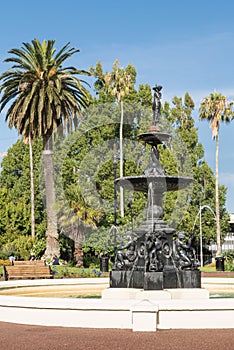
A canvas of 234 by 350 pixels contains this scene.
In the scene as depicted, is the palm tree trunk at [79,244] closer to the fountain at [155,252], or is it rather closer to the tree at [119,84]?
the tree at [119,84]

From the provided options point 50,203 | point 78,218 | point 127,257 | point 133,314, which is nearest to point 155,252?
point 127,257

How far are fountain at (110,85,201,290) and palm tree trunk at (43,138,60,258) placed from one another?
83.8 feet

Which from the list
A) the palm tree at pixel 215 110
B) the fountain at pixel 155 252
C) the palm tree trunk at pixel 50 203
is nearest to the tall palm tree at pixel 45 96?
the palm tree trunk at pixel 50 203

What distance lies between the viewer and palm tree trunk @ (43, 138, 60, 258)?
41.1 meters

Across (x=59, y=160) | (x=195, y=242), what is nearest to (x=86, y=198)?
(x=59, y=160)

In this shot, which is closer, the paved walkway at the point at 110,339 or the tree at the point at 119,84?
the paved walkway at the point at 110,339

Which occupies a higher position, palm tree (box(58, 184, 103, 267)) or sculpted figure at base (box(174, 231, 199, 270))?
palm tree (box(58, 184, 103, 267))

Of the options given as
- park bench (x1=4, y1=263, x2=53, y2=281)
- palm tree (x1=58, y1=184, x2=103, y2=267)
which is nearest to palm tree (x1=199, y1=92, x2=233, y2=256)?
palm tree (x1=58, y1=184, x2=103, y2=267)

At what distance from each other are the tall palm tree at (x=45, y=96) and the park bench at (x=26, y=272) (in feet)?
55.6

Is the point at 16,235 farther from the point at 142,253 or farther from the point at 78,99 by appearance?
the point at 142,253

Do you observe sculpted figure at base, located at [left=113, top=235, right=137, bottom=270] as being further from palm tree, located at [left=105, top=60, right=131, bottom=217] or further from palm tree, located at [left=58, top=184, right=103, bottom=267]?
palm tree, located at [left=105, top=60, right=131, bottom=217]

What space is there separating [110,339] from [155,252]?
4.81 meters

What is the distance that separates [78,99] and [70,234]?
9652 millimetres

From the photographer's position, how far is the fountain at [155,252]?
14.0 m
